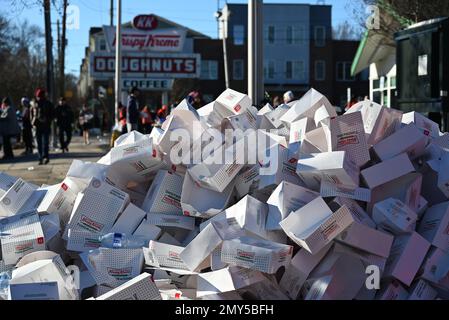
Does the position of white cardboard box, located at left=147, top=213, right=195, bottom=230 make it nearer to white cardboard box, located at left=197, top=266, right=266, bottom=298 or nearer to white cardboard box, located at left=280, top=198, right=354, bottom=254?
white cardboard box, located at left=197, top=266, right=266, bottom=298

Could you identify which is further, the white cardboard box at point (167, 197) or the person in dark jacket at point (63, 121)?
the person in dark jacket at point (63, 121)

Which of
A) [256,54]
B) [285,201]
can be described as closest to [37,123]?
[256,54]

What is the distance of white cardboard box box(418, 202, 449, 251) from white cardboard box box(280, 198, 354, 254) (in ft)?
2.36

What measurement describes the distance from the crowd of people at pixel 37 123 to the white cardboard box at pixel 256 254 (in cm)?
1175

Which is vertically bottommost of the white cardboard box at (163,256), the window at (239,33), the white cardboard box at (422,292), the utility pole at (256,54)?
the white cardboard box at (422,292)

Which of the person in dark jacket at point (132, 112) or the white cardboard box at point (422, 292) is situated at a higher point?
the person in dark jacket at point (132, 112)

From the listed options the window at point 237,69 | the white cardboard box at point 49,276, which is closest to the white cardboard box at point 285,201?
the white cardboard box at point 49,276

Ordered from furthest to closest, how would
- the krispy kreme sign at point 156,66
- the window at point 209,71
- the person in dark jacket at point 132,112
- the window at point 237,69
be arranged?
the window at point 237,69 < the window at point 209,71 < the krispy kreme sign at point 156,66 < the person in dark jacket at point 132,112

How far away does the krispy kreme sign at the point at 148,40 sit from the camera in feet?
121

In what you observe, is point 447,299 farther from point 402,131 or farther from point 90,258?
point 90,258

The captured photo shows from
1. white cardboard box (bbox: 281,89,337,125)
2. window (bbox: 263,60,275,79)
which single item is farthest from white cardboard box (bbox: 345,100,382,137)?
window (bbox: 263,60,275,79)

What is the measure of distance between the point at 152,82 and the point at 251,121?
3068 centimetres

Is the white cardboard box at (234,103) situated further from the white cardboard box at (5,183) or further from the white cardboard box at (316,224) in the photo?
the white cardboard box at (5,183)

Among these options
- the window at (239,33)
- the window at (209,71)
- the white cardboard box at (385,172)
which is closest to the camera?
the white cardboard box at (385,172)
